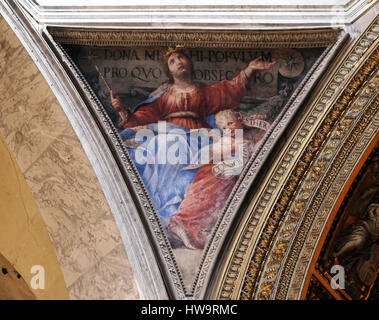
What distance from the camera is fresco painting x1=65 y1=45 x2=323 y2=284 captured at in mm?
7098

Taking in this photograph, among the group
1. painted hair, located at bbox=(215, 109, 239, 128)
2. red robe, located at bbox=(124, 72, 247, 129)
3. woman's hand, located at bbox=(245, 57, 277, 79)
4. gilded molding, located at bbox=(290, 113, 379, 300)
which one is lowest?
gilded molding, located at bbox=(290, 113, 379, 300)

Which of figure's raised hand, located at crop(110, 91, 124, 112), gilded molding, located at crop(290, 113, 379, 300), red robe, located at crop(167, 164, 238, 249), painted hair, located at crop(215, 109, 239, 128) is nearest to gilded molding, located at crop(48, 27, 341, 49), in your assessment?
figure's raised hand, located at crop(110, 91, 124, 112)

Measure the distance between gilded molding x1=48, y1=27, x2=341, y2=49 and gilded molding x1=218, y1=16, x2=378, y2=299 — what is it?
1.06 feet

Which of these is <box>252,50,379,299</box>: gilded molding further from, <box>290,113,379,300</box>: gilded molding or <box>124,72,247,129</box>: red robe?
<box>124,72,247,129</box>: red robe

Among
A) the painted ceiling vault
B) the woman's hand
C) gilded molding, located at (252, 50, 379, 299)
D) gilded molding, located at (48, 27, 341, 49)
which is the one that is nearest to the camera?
the painted ceiling vault

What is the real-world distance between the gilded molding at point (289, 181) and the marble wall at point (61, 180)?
907 millimetres

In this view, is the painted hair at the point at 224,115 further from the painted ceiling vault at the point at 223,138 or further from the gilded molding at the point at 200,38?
the gilded molding at the point at 200,38

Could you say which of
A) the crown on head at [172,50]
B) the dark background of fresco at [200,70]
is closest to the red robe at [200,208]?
the dark background of fresco at [200,70]

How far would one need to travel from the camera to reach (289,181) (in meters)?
7.02

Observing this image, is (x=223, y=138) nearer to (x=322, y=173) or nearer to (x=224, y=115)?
(x=224, y=115)

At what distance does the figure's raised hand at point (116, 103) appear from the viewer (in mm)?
7227
